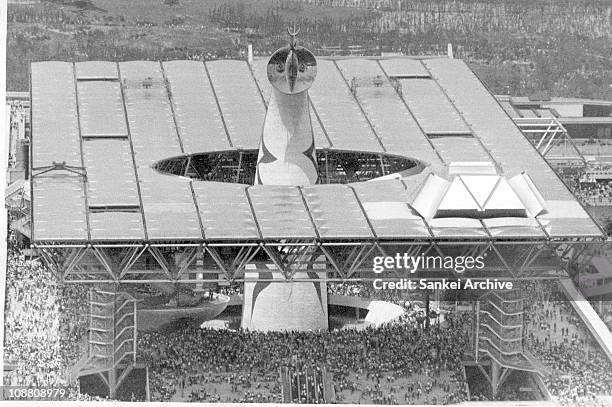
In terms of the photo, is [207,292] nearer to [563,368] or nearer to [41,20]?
[563,368]

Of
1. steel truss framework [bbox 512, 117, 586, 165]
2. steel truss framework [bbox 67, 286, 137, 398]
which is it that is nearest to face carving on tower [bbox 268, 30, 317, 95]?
steel truss framework [bbox 67, 286, 137, 398]

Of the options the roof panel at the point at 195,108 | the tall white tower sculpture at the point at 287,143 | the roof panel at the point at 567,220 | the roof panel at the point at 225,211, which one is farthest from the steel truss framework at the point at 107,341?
the roof panel at the point at 567,220

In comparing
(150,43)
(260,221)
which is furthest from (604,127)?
(260,221)

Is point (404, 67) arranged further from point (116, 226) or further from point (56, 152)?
point (116, 226)

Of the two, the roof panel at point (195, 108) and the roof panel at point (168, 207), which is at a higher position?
the roof panel at point (195, 108)

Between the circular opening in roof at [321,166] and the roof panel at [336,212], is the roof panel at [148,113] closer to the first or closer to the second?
the circular opening in roof at [321,166]

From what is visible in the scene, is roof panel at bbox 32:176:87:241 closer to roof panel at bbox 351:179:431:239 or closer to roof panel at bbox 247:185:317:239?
roof panel at bbox 247:185:317:239
